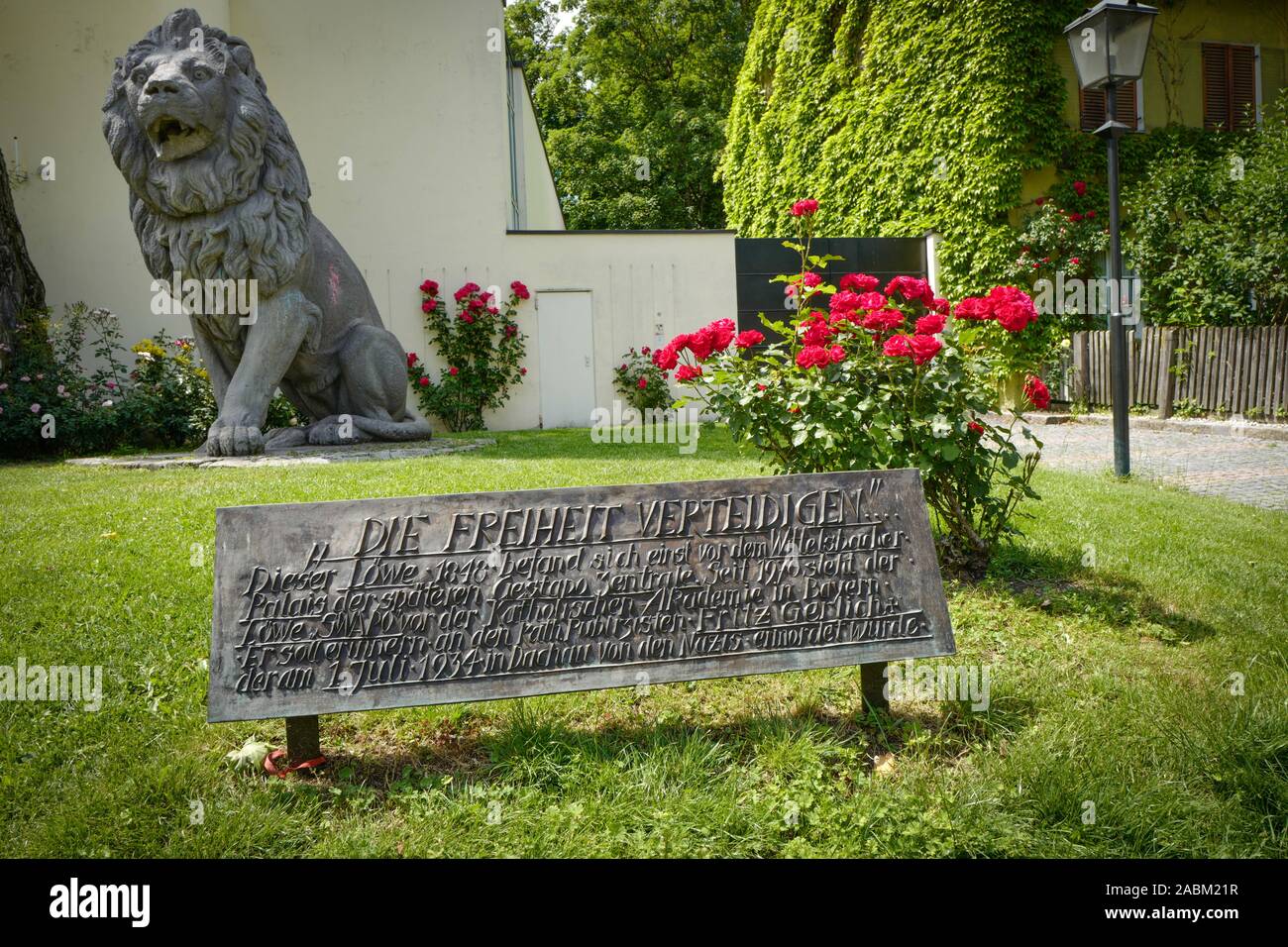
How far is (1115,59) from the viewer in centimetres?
674

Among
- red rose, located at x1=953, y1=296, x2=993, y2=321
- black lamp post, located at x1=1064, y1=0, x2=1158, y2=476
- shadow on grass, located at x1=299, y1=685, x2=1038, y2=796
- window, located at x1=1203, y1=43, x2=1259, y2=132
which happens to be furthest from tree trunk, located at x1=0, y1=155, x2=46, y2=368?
window, located at x1=1203, y1=43, x2=1259, y2=132

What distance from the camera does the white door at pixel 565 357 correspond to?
13.9 metres

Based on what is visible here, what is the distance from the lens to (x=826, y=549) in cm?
282

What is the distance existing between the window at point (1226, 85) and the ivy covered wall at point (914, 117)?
328 centimetres

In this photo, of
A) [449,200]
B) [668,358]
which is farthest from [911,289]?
[449,200]

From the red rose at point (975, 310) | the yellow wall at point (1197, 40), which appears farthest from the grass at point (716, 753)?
the yellow wall at point (1197, 40)

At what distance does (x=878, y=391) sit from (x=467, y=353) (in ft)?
33.9

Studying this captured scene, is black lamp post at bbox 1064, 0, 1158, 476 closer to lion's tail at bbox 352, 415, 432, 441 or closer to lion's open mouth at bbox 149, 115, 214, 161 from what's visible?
lion's tail at bbox 352, 415, 432, 441

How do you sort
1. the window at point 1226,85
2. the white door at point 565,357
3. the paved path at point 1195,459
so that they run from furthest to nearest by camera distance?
1. the window at point 1226,85
2. the white door at point 565,357
3. the paved path at point 1195,459

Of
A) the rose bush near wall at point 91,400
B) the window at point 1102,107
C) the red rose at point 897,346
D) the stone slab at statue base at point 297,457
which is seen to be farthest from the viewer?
the window at point 1102,107

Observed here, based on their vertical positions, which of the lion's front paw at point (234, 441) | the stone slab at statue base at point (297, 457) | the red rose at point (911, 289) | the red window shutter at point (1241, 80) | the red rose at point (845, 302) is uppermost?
the red window shutter at point (1241, 80)

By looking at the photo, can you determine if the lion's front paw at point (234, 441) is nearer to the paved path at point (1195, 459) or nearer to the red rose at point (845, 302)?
the red rose at point (845, 302)

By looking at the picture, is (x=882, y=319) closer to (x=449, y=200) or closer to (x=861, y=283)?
(x=861, y=283)
